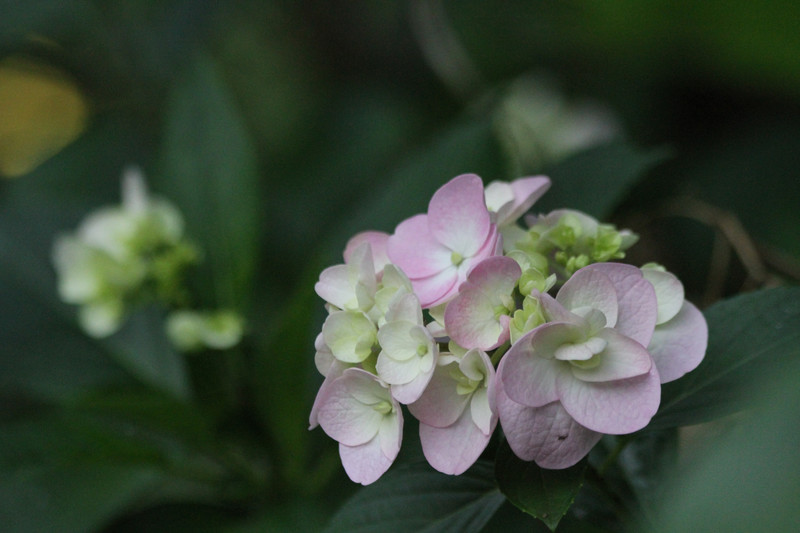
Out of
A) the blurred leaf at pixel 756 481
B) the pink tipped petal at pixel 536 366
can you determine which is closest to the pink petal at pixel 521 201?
the pink tipped petal at pixel 536 366

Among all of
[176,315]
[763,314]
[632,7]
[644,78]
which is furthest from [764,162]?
[176,315]

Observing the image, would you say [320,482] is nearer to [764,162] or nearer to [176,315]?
[176,315]

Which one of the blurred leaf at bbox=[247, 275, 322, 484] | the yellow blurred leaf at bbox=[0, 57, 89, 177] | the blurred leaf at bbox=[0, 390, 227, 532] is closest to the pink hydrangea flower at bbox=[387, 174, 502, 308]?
the blurred leaf at bbox=[247, 275, 322, 484]

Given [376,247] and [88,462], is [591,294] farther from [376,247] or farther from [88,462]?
[88,462]

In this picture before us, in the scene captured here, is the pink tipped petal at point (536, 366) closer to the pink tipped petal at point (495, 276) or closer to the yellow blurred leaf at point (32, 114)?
the pink tipped petal at point (495, 276)

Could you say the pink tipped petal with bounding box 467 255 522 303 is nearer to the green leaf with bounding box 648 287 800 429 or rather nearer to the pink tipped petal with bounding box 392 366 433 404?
the pink tipped petal with bounding box 392 366 433 404

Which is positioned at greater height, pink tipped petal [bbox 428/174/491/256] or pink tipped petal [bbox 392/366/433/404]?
pink tipped petal [bbox 428/174/491/256]
